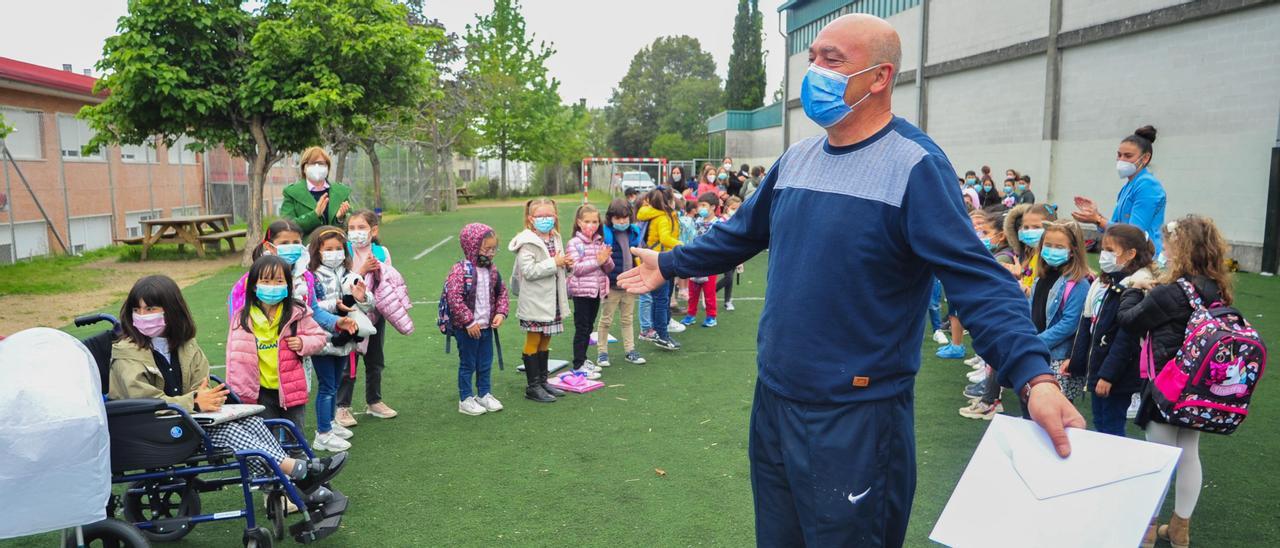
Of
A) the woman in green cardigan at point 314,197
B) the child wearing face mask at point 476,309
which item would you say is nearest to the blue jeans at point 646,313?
the child wearing face mask at point 476,309

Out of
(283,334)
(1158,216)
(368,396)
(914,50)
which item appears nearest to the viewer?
(283,334)

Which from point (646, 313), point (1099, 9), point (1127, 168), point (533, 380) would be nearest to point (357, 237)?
point (533, 380)

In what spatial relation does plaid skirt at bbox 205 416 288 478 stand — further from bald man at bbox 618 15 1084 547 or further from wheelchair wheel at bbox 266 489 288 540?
bald man at bbox 618 15 1084 547

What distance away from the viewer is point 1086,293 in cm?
516

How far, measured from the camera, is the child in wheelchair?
13.4 ft

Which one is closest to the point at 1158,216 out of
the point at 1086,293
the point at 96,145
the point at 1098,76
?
the point at 1086,293

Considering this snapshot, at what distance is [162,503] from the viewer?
169 inches

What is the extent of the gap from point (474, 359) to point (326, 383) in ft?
4.09

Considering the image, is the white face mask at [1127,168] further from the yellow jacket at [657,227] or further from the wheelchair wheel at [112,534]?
the wheelchair wheel at [112,534]

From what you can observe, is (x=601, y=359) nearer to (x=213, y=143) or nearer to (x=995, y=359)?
(x=995, y=359)

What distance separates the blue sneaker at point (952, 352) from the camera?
8281 mm

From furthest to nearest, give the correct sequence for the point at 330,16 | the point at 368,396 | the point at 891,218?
1. the point at 330,16
2. the point at 368,396
3. the point at 891,218

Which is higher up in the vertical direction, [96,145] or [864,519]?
[96,145]

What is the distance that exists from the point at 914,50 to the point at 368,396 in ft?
72.6
